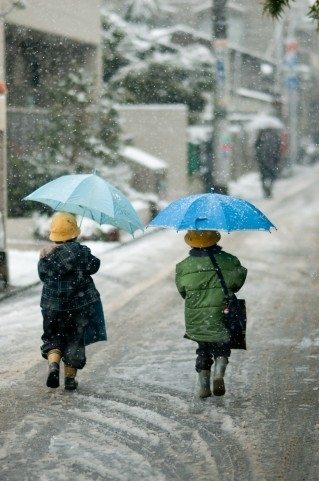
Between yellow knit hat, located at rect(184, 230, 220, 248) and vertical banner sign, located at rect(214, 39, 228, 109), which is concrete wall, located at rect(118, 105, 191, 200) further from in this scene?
yellow knit hat, located at rect(184, 230, 220, 248)

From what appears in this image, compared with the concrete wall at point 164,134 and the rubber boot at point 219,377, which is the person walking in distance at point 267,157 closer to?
the concrete wall at point 164,134

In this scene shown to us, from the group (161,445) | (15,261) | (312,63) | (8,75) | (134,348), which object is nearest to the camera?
(161,445)

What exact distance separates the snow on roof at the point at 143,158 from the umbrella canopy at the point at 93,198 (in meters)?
17.8

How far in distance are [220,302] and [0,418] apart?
1.89 meters

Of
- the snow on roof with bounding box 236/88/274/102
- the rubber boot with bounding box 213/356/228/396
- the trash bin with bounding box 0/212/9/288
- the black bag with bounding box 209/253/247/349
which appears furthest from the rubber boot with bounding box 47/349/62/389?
the snow on roof with bounding box 236/88/274/102

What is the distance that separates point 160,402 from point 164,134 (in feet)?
70.9

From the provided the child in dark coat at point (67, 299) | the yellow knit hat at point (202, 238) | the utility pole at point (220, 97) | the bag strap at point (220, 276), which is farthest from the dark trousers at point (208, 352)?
the utility pole at point (220, 97)

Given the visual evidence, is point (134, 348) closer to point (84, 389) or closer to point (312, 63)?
point (84, 389)

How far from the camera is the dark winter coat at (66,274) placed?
301 inches

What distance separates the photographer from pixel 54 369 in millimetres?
7613

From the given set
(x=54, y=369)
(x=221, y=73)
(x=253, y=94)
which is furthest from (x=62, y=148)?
(x=253, y=94)

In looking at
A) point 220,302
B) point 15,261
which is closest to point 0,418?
point 220,302

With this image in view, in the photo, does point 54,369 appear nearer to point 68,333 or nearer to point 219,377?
point 68,333

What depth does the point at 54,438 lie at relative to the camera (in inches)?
254
